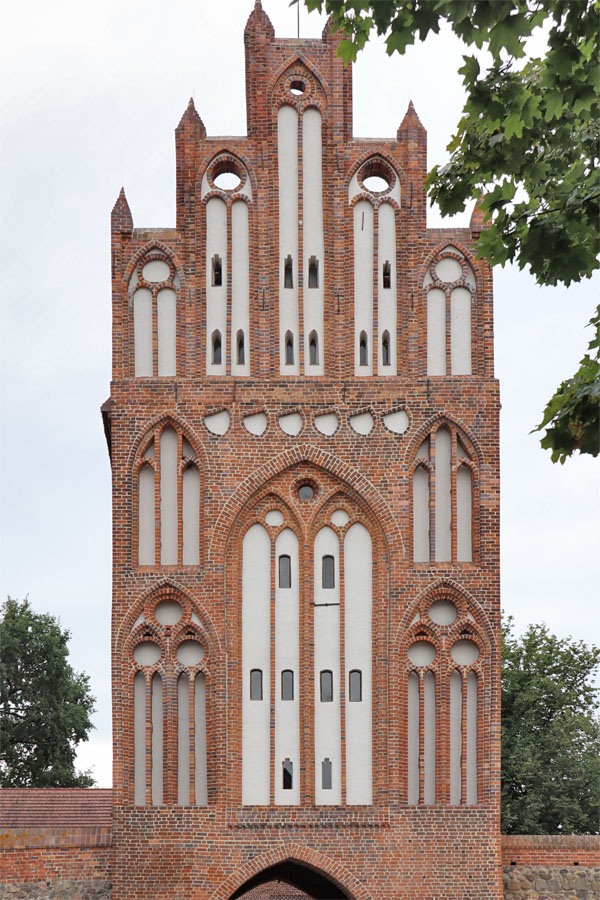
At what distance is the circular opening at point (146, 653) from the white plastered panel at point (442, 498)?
4222 mm

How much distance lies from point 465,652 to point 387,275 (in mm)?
5668

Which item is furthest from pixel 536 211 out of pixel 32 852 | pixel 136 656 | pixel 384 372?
pixel 32 852

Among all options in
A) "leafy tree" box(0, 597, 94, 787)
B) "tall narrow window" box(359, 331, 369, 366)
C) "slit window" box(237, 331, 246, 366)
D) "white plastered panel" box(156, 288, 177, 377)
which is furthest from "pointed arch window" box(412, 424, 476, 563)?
"leafy tree" box(0, 597, 94, 787)

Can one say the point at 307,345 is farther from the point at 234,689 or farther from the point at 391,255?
the point at 234,689

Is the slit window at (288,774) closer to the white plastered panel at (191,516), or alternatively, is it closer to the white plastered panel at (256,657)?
the white plastered panel at (256,657)

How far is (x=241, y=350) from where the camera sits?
21203 millimetres

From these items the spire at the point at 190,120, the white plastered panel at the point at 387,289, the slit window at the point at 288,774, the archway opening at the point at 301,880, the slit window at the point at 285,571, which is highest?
the spire at the point at 190,120

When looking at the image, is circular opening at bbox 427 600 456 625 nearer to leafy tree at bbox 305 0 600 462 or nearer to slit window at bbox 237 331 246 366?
slit window at bbox 237 331 246 366

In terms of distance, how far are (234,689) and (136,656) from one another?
Result: 4.82 feet

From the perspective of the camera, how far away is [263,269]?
21312 millimetres

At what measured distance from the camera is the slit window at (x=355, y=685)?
20.2 meters

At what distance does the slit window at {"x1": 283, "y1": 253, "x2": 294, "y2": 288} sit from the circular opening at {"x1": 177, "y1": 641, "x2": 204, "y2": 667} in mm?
5487

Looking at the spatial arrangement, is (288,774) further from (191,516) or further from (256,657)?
(191,516)

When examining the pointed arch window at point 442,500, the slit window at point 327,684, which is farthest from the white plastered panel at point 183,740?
the pointed arch window at point 442,500
